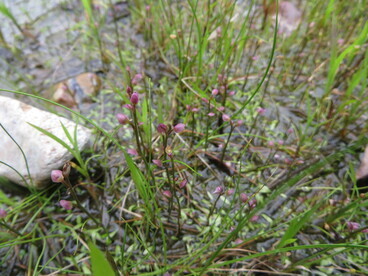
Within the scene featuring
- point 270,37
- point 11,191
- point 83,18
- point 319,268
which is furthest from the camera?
point 83,18

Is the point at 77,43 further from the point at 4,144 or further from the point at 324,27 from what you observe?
the point at 324,27

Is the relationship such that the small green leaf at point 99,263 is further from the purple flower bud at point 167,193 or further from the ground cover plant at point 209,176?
the purple flower bud at point 167,193

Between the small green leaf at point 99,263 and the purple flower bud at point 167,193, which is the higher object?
the small green leaf at point 99,263

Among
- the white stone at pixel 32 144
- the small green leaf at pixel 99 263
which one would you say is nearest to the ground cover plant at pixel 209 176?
the small green leaf at pixel 99 263

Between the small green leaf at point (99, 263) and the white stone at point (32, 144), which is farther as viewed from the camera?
the white stone at point (32, 144)

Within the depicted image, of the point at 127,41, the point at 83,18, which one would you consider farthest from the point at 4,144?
the point at 83,18
